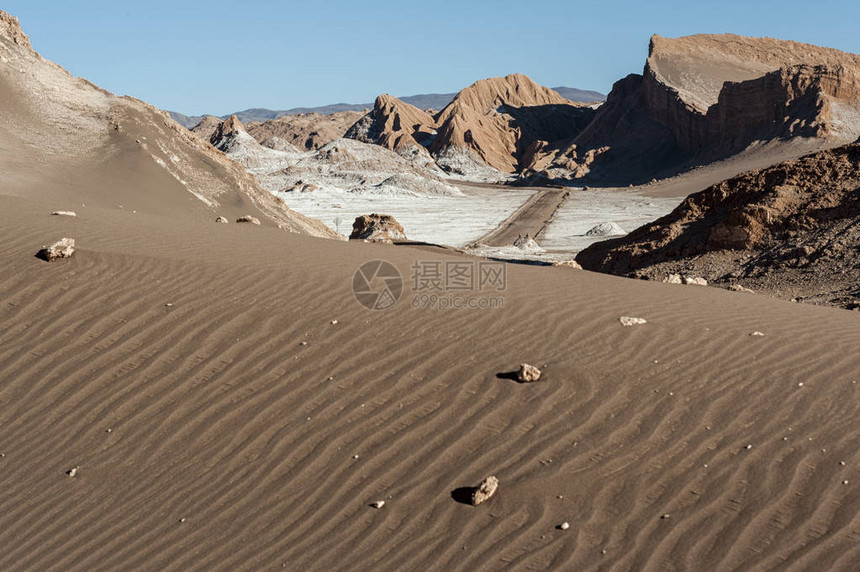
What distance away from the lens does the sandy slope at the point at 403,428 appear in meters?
3.57

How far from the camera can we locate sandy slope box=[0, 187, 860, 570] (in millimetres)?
3566

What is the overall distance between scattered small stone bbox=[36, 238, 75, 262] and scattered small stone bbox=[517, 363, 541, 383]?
460 centimetres

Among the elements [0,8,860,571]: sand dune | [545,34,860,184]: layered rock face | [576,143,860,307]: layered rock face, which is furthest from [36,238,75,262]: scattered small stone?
[545,34,860,184]: layered rock face

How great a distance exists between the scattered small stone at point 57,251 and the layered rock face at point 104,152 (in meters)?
9.94

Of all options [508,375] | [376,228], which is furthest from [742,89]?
[508,375]

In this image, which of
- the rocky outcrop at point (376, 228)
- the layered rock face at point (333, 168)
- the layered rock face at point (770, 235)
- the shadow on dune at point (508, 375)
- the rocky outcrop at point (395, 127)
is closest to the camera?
the shadow on dune at point (508, 375)

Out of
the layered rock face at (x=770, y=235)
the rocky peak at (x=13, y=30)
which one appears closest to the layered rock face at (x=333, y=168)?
the rocky peak at (x=13, y=30)

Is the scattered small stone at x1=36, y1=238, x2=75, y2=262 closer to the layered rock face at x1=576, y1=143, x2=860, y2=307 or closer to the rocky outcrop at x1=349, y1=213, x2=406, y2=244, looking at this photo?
the layered rock face at x1=576, y1=143, x2=860, y2=307

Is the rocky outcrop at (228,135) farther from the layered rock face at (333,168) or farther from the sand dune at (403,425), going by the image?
the sand dune at (403,425)

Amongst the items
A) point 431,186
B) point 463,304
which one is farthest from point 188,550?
point 431,186

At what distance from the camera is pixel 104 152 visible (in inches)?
787

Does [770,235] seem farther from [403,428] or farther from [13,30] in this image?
[13,30]

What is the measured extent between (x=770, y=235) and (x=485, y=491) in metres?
12.4

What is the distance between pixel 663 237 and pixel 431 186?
35505mm
